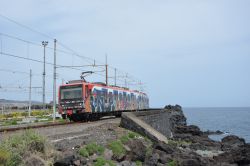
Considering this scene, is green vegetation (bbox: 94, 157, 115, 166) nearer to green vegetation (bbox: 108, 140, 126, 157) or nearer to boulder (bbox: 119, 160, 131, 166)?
boulder (bbox: 119, 160, 131, 166)

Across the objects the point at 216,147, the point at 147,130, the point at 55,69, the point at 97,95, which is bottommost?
the point at 216,147

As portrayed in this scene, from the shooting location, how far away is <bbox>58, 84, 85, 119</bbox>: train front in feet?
98.6

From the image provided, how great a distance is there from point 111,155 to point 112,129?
20.4ft

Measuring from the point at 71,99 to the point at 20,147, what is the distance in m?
18.6

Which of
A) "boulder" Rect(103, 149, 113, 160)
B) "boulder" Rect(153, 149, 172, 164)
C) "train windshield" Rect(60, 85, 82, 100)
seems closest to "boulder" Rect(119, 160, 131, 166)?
"boulder" Rect(103, 149, 113, 160)

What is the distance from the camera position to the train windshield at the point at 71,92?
3036 cm

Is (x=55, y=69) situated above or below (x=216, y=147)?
above

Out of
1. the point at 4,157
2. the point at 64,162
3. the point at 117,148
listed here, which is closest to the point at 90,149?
the point at 117,148

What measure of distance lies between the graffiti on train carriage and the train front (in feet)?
3.94

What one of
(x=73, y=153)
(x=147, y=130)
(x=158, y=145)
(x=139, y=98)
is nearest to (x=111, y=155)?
(x=73, y=153)

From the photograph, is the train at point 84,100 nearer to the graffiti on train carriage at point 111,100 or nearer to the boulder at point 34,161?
the graffiti on train carriage at point 111,100

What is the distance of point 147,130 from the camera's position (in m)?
22.3

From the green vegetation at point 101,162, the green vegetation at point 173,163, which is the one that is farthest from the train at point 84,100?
the green vegetation at point 101,162

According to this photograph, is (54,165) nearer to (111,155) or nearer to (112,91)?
(111,155)
